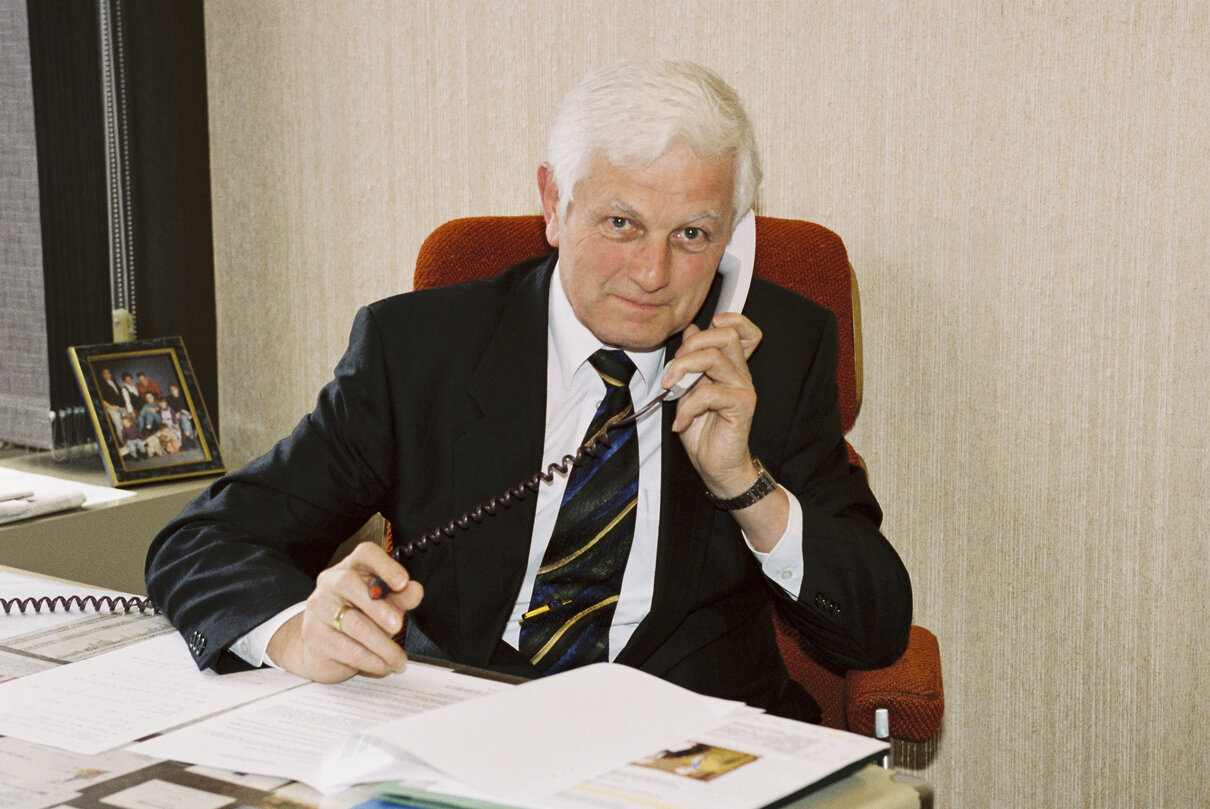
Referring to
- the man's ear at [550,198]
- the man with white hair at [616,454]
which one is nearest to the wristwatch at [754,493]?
the man with white hair at [616,454]

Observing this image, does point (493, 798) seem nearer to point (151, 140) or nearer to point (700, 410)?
point (700, 410)

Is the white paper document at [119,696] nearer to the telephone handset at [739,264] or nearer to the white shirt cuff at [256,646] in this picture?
the white shirt cuff at [256,646]

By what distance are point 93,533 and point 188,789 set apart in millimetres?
1761

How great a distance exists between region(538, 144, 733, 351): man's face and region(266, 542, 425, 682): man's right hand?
57 cm

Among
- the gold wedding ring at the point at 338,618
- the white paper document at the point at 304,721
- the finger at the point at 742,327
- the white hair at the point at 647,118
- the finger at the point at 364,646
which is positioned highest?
the white hair at the point at 647,118

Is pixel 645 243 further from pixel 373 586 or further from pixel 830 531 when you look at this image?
pixel 373 586

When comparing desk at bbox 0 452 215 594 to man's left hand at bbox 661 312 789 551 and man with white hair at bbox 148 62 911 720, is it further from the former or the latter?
man's left hand at bbox 661 312 789 551

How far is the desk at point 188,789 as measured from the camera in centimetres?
90

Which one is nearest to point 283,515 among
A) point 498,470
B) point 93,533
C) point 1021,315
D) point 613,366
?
point 498,470

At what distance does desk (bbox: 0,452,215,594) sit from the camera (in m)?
2.38

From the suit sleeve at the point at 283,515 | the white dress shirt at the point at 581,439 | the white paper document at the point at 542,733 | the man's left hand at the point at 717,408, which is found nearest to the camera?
the white paper document at the point at 542,733

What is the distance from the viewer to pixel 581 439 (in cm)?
168

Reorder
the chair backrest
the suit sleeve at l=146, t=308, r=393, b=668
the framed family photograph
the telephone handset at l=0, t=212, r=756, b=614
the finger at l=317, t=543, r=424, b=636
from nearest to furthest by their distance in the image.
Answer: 1. the finger at l=317, t=543, r=424, b=636
2. the suit sleeve at l=146, t=308, r=393, b=668
3. the telephone handset at l=0, t=212, r=756, b=614
4. the chair backrest
5. the framed family photograph

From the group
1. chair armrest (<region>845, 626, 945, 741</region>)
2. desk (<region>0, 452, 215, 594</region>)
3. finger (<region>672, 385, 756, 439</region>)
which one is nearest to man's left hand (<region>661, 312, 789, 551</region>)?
finger (<region>672, 385, 756, 439</region>)
